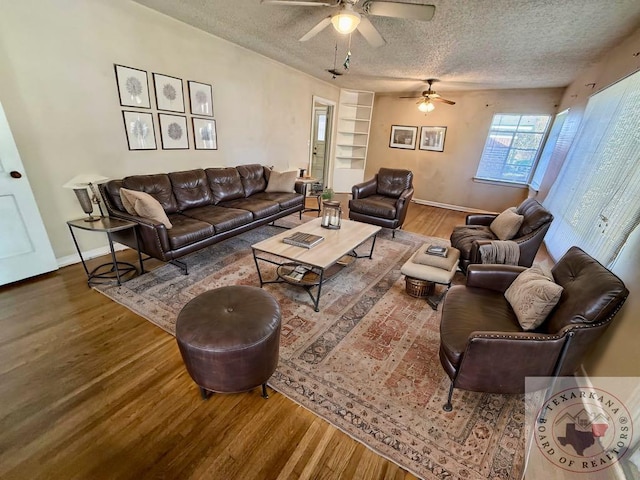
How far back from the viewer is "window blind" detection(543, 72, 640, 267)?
6.16 ft

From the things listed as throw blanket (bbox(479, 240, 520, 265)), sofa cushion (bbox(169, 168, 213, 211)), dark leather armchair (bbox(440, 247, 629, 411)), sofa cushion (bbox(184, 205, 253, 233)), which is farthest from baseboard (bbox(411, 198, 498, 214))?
sofa cushion (bbox(169, 168, 213, 211))

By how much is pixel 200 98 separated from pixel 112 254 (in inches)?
96.5

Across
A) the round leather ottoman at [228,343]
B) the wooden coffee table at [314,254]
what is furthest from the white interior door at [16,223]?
the round leather ottoman at [228,343]

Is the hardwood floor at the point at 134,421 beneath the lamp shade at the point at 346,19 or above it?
beneath

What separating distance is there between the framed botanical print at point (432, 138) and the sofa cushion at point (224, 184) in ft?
15.4

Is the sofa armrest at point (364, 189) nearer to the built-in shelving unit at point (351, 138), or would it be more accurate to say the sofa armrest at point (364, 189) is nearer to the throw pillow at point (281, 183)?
the throw pillow at point (281, 183)

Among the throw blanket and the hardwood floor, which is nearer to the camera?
the hardwood floor

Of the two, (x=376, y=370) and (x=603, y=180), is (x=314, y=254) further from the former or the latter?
(x=603, y=180)

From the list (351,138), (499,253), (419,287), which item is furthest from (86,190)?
(351,138)

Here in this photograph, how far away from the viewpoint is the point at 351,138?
721cm

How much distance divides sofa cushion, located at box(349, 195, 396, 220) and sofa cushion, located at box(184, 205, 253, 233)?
1.68 metres

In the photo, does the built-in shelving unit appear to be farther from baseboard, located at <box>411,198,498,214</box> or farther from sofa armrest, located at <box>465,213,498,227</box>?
sofa armrest, located at <box>465,213,498,227</box>

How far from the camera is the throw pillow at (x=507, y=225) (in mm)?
2838

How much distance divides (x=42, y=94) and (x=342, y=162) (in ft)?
19.3
